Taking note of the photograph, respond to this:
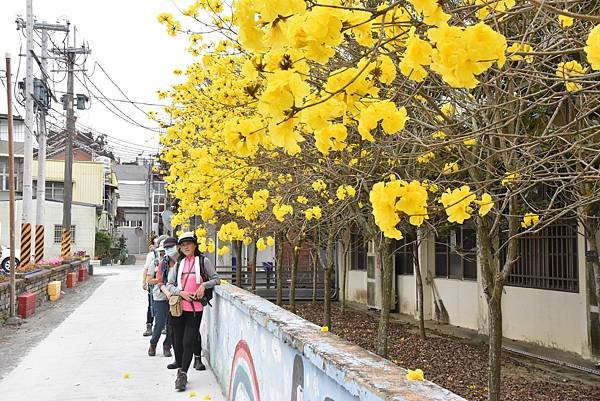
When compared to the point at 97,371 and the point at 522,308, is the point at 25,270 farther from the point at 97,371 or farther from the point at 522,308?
the point at 522,308

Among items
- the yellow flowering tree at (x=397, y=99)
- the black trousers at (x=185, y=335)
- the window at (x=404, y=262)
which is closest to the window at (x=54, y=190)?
the window at (x=404, y=262)

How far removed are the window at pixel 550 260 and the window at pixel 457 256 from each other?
3.45 feet

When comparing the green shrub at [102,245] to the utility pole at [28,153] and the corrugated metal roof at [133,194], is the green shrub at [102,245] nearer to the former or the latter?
the utility pole at [28,153]

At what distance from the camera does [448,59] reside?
1.72 metres

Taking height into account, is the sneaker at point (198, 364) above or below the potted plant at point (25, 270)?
below

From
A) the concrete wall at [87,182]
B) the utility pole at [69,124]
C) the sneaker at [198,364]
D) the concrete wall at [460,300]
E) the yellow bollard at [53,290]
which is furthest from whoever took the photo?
the concrete wall at [87,182]

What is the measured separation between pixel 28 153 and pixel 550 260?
1328 centimetres

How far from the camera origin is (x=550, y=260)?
9.78 metres

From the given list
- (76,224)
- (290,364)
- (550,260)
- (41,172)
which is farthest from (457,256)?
(76,224)

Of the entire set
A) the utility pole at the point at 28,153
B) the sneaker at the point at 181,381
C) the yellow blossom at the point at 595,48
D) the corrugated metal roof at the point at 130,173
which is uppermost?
the corrugated metal roof at the point at 130,173

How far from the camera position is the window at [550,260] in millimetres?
9234

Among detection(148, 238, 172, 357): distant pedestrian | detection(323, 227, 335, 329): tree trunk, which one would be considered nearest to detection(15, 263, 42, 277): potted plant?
detection(148, 238, 172, 357): distant pedestrian

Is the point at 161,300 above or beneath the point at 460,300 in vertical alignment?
above

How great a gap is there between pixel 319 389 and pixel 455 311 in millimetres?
9679
